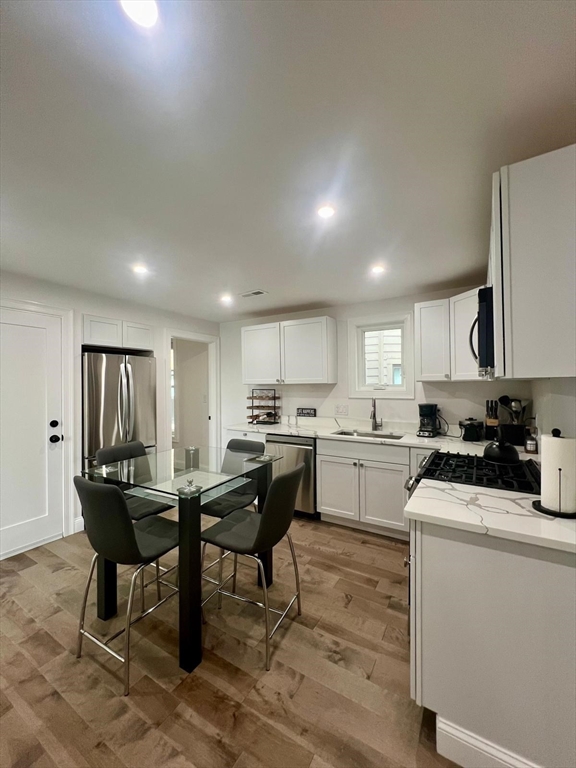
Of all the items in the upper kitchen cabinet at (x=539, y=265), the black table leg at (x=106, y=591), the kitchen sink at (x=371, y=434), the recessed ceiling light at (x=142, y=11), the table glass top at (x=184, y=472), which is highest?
the recessed ceiling light at (x=142, y=11)

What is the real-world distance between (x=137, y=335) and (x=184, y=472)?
88.5 inches

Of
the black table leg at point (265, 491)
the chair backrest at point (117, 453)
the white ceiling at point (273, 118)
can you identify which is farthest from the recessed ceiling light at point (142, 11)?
the chair backrest at point (117, 453)

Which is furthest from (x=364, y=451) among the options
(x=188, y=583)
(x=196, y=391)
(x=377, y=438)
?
(x=196, y=391)

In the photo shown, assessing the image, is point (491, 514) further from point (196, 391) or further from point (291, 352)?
point (196, 391)

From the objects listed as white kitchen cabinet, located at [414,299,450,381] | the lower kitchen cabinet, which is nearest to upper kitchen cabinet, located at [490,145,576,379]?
white kitchen cabinet, located at [414,299,450,381]

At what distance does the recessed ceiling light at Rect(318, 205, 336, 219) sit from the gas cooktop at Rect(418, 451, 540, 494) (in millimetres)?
1573

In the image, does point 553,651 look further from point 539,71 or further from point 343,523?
point 343,523

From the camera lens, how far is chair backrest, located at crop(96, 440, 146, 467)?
240 centimetres

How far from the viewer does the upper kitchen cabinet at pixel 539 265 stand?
1.02 m

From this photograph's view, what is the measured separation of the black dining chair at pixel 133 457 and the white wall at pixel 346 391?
212 centimetres

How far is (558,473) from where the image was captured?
117cm

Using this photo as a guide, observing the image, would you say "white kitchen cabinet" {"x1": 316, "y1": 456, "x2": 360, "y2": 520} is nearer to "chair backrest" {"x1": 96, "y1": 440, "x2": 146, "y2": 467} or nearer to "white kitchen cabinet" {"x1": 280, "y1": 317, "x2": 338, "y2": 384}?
"white kitchen cabinet" {"x1": 280, "y1": 317, "x2": 338, "y2": 384}

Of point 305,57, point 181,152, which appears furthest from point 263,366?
point 305,57

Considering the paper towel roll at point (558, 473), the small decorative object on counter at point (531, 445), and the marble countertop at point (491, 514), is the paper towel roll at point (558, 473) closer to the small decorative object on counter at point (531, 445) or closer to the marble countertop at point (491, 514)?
the marble countertop at point (491, 514)
